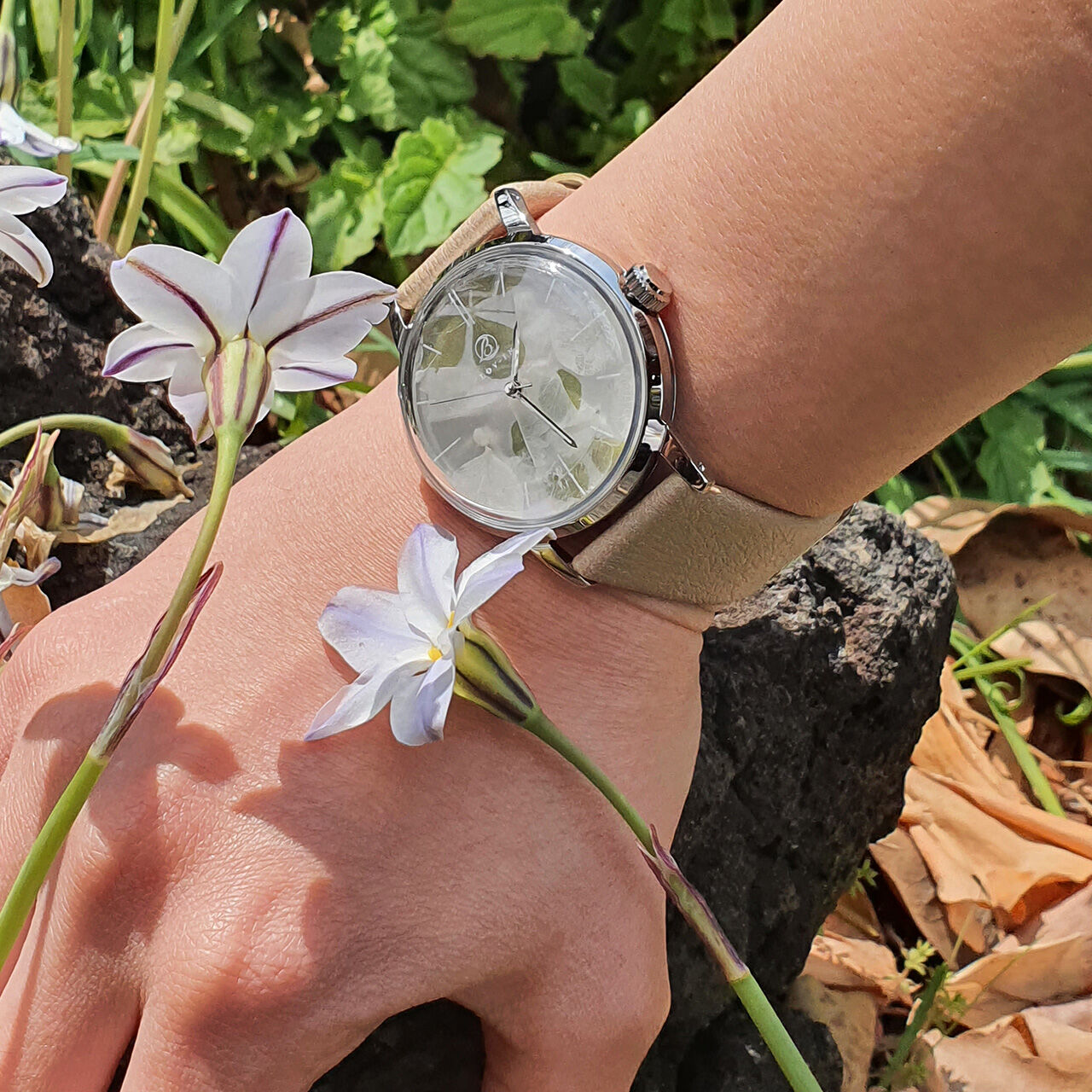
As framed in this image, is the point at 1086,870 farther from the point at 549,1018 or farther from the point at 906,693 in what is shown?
the point at 549,1018

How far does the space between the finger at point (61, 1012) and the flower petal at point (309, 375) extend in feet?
1.43

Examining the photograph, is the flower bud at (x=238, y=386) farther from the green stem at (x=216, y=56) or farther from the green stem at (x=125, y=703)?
the green stem at (x=216, y=56)

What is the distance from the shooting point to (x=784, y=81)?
0.79m

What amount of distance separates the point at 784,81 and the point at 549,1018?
731 millimetres

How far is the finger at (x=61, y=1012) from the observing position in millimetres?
840

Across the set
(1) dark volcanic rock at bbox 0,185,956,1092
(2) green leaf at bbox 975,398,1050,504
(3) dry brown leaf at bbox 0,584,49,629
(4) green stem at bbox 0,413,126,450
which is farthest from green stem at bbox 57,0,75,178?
(2) green leaf at bbox 975,398,1050,504

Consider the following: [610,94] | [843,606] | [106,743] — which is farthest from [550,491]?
[610,94]

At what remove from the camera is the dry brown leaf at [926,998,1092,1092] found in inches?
50.1

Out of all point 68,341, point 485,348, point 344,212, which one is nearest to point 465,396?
point 485,348

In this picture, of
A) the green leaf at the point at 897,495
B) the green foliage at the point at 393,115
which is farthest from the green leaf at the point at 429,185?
the green leaf at the point at 897,495

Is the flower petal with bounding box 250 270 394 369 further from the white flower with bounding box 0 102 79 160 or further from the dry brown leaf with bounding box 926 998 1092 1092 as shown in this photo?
the dry brown leaf with bounding box 926 998 1092 1092

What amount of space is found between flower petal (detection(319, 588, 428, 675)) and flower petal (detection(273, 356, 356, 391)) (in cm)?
16

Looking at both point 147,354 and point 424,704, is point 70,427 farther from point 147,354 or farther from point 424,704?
point 424,704

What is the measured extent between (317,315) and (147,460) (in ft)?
1.76
